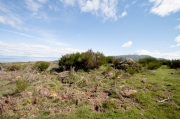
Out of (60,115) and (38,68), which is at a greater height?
(38,68)

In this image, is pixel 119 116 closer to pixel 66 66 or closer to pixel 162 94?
pixel 162 94

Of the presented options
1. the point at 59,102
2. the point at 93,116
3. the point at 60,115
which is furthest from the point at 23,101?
the point at 93,116

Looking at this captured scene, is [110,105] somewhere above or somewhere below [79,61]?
below

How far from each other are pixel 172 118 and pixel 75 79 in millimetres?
4340

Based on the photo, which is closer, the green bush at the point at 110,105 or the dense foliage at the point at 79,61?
the green bush at the point at 110,105

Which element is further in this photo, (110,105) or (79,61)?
(79,61)

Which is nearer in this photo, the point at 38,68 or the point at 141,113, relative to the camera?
the point at 141,113

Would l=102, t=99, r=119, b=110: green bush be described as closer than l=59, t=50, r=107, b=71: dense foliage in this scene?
Yes

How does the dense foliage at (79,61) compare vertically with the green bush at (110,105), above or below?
above

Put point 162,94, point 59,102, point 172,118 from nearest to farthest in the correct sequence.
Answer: point 172,118 → point 59,102 → point 162,94

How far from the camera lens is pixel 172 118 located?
119 inches

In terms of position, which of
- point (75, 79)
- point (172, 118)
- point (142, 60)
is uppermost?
point (142, 60)

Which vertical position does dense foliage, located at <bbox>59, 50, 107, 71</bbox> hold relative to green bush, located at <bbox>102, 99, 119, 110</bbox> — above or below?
above

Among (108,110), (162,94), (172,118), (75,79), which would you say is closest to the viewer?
(172,118)
